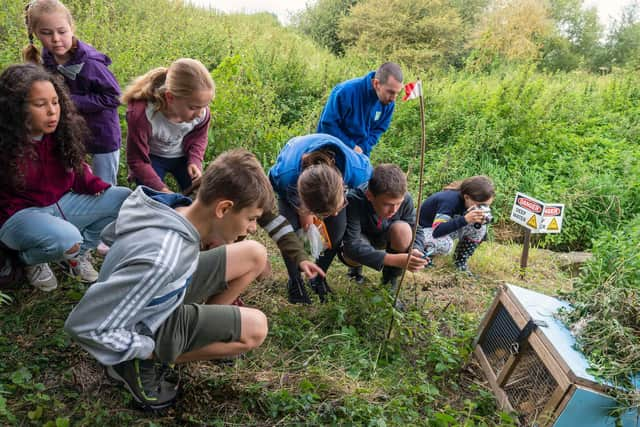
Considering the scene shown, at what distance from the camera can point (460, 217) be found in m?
3.55

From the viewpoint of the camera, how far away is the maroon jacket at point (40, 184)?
2.32 meters

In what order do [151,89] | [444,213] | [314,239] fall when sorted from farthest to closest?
1. [444,213]
2. [314,239]
3. [151,89]

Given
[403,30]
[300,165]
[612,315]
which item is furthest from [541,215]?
Answer: [403,30]

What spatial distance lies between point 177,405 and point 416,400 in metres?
1.13

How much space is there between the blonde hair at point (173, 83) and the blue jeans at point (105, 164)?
43cm

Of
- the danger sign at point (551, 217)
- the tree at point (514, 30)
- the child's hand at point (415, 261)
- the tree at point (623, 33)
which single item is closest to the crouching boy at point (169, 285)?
the child's hand at point (415, 261)

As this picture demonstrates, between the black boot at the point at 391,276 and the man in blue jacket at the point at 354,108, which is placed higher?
the man in blue jacket at the point at 354,108

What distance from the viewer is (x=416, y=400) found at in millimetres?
2264

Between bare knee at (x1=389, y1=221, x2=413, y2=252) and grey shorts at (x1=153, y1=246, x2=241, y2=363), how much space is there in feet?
4.18

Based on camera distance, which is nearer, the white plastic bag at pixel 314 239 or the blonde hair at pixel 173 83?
the blonde hair at pixel 173 83

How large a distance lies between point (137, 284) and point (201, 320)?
41 cm

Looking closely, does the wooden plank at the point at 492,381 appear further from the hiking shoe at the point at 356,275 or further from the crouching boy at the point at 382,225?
the hiking shoe at the point at 356,275

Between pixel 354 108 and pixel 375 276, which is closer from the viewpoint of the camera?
pixel 375 276

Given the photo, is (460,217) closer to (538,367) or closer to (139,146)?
(538,367)
